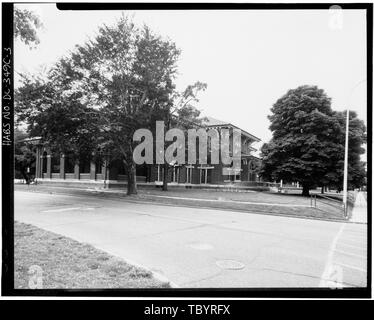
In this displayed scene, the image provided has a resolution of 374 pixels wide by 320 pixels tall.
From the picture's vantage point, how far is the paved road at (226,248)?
5230mm

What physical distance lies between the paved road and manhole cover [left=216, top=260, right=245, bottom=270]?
0.8 inches

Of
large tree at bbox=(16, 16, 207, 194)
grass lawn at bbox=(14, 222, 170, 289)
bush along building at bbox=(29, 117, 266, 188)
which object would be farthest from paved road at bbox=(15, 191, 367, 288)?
bush along building at bbox=(29, 117, 266, 188)

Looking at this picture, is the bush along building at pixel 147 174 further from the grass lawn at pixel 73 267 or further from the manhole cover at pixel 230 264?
the manhole cover at pixel 230 264

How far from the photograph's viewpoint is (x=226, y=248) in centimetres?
748

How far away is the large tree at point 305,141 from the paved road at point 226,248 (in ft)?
29.1

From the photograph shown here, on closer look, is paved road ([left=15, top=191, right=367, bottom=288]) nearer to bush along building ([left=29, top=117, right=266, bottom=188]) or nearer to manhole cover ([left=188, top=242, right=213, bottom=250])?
manhole cover ([left=188, top=242, right=213, bottom=250])

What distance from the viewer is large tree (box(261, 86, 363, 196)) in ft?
65.3

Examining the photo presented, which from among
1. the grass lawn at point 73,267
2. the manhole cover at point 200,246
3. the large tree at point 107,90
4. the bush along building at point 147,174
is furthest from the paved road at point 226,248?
the bush along building at point 147,174

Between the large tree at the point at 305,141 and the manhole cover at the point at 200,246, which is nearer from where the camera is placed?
the manhole cover at the point at 200,246

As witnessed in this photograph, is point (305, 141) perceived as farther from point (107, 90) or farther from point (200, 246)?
point (200, 246)

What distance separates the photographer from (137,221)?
37.0 ft

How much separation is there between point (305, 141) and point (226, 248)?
53.1 ft

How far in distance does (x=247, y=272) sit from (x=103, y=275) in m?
2.57
